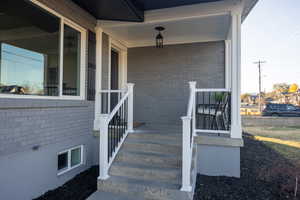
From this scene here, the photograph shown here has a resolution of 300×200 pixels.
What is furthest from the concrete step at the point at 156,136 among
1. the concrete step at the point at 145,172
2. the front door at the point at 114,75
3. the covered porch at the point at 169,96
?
the front door at the point at 114,75

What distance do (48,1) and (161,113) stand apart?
12.0 feet

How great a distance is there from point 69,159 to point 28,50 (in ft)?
6.46

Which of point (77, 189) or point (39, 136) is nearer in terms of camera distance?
point (39, 136)

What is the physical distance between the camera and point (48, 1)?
2822mm

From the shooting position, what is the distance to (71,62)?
11.3 ft

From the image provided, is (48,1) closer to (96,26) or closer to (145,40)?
(96,26)

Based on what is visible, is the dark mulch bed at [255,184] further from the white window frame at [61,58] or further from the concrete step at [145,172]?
the white window frame at [61,58]

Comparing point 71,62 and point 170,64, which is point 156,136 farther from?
point 170,64

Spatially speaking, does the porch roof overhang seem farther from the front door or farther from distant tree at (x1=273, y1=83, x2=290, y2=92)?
distant tree at (x1=273, y1=83, x2=290, y2=92)

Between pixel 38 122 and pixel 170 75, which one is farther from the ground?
pixel 170 75

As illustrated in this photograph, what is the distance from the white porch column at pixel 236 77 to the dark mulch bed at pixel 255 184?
2.69 feet

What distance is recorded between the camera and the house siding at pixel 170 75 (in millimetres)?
5004

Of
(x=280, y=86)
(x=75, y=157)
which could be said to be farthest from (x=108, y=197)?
(x=280, y=86)

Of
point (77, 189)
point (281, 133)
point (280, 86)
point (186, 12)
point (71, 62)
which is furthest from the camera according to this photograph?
point (280, 86)
